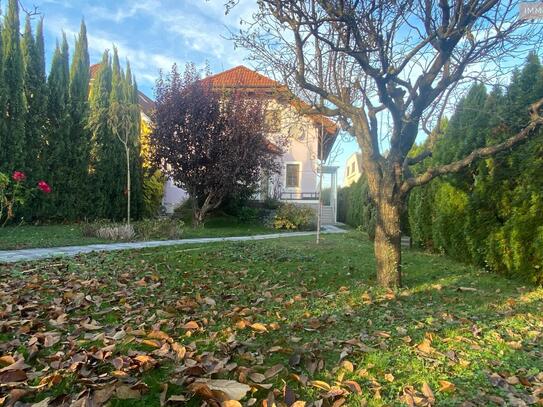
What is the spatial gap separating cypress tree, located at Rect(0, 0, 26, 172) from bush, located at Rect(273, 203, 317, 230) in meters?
8.80

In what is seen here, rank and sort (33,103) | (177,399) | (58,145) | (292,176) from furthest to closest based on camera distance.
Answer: (292,176)
(58,145)
(33,103)
(177,399)

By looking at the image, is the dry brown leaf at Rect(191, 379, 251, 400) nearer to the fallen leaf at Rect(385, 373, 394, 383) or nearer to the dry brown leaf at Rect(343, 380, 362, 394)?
the dry brown leaf at Rect(343, 380, 362, 394)

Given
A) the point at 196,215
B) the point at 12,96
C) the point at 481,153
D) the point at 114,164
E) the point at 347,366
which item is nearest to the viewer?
the point at 347,366

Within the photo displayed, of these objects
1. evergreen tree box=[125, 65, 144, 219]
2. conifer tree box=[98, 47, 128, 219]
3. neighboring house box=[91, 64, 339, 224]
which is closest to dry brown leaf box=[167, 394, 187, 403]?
conifer tree box=[98, 47, 128, 219]

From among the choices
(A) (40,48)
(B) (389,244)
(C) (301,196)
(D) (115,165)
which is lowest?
(B) (389,244)

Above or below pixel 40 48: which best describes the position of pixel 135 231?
below

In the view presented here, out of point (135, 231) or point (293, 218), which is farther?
point (293, 218)

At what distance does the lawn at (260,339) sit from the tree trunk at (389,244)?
0.70 feet

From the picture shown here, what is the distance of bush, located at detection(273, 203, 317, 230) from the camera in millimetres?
14688

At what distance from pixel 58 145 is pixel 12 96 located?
1840 millimetres

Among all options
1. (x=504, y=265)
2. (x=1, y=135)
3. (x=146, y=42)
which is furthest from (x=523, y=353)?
(x=1, y=135)

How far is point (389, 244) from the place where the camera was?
15.0 feet

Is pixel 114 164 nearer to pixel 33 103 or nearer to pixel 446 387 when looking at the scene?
pixel 33 103

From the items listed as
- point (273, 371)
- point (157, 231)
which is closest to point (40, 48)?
point (157, 231)
